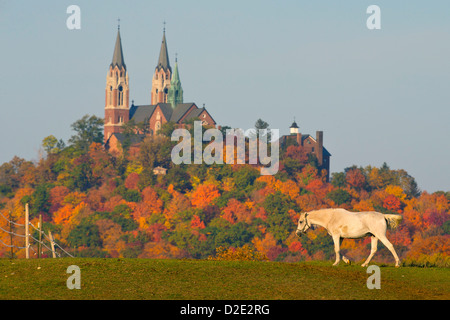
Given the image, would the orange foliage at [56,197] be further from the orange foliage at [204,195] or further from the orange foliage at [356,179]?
the orange foliage at [356,179]

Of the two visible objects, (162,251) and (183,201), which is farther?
(183,201)

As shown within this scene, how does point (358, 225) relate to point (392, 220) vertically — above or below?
below

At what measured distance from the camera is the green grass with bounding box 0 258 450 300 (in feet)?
68.5

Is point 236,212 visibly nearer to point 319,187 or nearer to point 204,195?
point 204,195

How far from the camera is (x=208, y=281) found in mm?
22438

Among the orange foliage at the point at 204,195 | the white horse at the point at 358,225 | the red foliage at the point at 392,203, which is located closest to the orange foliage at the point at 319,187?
the red foliage at the point at 392,203

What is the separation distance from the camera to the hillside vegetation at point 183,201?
476 ft

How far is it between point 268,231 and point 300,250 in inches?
465

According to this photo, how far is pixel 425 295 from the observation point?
2155 cm

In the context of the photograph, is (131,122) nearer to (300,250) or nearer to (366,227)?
(300,250)

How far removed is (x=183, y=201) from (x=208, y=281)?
466 ft

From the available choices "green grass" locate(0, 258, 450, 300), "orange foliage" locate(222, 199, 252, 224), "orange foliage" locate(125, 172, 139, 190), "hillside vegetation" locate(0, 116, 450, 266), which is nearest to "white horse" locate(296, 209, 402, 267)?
"green grass" locate(0, 258, 450, 300)

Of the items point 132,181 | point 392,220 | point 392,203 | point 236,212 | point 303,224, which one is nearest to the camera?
Answer: point 392,220

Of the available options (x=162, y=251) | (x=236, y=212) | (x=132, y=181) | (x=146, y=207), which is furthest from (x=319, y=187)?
(x=162, y=251)
